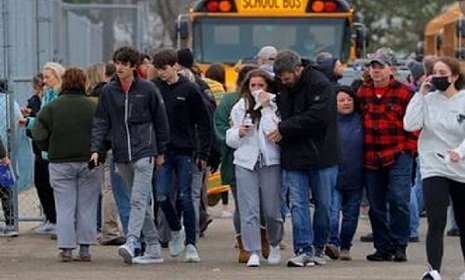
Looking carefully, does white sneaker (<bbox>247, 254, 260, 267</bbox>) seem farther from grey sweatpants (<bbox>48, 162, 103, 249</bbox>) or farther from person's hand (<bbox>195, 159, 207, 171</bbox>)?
grey sweatpants (<bbox>48, 162, 103, 249</bbox>)

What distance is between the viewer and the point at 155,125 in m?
13.2

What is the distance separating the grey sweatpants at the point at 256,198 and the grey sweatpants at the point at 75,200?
1.38 metres

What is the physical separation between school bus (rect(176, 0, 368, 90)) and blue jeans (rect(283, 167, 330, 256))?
10798mm

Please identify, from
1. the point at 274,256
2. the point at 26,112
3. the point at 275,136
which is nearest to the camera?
the point at 275,136

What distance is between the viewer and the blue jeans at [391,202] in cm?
1362

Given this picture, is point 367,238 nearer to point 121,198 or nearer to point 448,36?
point 121,198

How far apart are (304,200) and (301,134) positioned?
1.97 ft

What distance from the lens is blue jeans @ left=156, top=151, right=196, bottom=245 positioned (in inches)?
537

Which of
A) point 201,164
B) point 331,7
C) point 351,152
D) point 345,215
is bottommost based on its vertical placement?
point 345,215

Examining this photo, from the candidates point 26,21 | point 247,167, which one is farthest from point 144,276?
point 26,21

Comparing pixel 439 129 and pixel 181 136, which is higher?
pixel 439 129

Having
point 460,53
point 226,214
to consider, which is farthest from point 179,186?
point 460,53

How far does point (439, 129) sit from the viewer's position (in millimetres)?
11938

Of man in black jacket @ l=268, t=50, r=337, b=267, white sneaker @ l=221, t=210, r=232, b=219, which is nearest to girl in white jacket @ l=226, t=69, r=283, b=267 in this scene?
man in black jacket @ l=268, t=50, r=337, b=267
